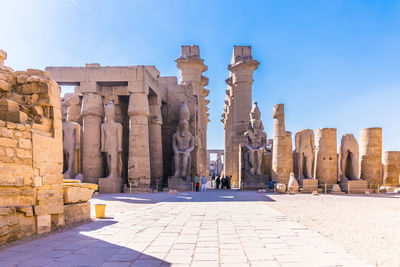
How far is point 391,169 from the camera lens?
19.0 meters

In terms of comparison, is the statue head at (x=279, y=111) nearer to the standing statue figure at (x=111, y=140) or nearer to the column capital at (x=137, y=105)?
the column capital at (x=137, y=105)

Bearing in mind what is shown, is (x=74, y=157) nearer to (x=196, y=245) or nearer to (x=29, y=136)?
(x=29, y=136)

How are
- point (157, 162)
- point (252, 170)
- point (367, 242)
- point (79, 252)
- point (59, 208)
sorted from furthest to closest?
point (252, 170) < point (157, 162) < point (59, 208) < point (367, 242) < point (79, 252)

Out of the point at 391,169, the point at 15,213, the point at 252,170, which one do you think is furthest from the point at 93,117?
the point at 391,169

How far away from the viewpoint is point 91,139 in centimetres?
1495

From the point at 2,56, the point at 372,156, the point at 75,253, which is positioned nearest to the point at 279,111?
the point at 372,156

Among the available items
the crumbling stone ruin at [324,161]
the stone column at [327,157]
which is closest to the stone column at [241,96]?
the crumbling stone ruin at [324,161]

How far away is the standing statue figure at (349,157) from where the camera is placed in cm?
1550

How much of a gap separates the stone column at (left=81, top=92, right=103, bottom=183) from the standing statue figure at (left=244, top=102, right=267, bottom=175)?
8.96 meters

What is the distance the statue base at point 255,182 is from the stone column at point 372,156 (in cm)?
534

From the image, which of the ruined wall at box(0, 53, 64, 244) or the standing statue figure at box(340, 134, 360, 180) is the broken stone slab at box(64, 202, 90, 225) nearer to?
the ruined wall at box(0, 53, 64, 244)

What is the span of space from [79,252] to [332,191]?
46.1 feet

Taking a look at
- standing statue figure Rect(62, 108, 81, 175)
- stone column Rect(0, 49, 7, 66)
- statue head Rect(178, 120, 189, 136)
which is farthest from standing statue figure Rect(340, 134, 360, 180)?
stone column Rect(0, 49, 7, 66)

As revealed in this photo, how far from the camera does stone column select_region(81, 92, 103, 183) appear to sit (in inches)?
583
